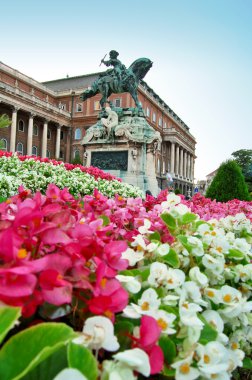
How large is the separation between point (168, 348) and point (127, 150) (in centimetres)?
1378

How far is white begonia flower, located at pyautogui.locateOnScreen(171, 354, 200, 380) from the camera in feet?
2.90

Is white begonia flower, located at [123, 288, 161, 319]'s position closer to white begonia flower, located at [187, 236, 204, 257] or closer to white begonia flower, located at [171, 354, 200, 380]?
white begonia flower, located at [171, 354, 200, 380]

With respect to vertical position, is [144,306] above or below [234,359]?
above

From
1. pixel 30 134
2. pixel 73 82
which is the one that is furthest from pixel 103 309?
pixel 73 82

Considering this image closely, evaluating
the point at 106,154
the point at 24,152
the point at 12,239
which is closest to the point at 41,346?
the point at 12,239

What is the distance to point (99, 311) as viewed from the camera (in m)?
0.88

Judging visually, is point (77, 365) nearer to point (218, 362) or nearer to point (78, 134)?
point (218, 362)

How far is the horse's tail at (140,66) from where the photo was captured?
16197 millimetres

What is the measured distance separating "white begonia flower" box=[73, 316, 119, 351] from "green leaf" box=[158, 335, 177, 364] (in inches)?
7.7

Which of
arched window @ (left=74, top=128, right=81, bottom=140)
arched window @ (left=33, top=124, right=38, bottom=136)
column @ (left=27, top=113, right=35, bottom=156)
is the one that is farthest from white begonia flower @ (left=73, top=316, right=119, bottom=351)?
arched window @ (left=74, top=128, right=81, bottom=140)

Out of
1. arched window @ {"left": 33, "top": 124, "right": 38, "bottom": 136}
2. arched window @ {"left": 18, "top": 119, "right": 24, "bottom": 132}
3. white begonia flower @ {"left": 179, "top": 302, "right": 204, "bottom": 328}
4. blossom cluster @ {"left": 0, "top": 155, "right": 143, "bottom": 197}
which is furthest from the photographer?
arched window @ {"left": 33, "top": 124, "right": 38, "bottom": 136}

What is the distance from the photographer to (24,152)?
52.2 metres

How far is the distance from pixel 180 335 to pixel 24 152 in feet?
176

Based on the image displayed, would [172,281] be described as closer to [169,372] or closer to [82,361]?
[169,372]
